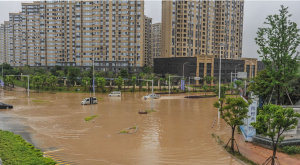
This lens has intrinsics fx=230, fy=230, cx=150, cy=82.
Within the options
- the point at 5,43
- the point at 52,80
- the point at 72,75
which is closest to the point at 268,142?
the point at 52,80

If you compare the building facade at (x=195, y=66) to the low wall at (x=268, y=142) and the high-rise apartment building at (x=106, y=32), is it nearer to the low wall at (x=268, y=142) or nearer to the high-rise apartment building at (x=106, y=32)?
the high-rise apartment building at (x=106, y=32)

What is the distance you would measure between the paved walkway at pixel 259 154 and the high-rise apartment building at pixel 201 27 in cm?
8656

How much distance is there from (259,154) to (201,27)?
98.7 metres

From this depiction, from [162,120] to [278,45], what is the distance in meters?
16.0

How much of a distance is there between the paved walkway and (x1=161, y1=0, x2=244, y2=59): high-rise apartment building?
3408 inches

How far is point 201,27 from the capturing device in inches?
4313

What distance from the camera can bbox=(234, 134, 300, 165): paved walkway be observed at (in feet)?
52.6

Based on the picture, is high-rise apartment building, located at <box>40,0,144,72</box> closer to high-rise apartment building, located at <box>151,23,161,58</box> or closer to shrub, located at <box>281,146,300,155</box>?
high-rise apartment building, located at <box>151,23,161,58</box>

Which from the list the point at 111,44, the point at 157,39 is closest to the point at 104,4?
the point at 111,44

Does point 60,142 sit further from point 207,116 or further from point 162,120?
point 207,116

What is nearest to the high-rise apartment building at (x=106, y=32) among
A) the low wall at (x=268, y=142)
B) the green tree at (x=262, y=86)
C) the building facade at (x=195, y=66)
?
the building facade at (x=195, y=66)

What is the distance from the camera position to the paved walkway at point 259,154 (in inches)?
631

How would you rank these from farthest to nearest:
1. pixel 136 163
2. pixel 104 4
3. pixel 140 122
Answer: pixel 104 4 < pixel 140 122 < pixel 136 163

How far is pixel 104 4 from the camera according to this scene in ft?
298
